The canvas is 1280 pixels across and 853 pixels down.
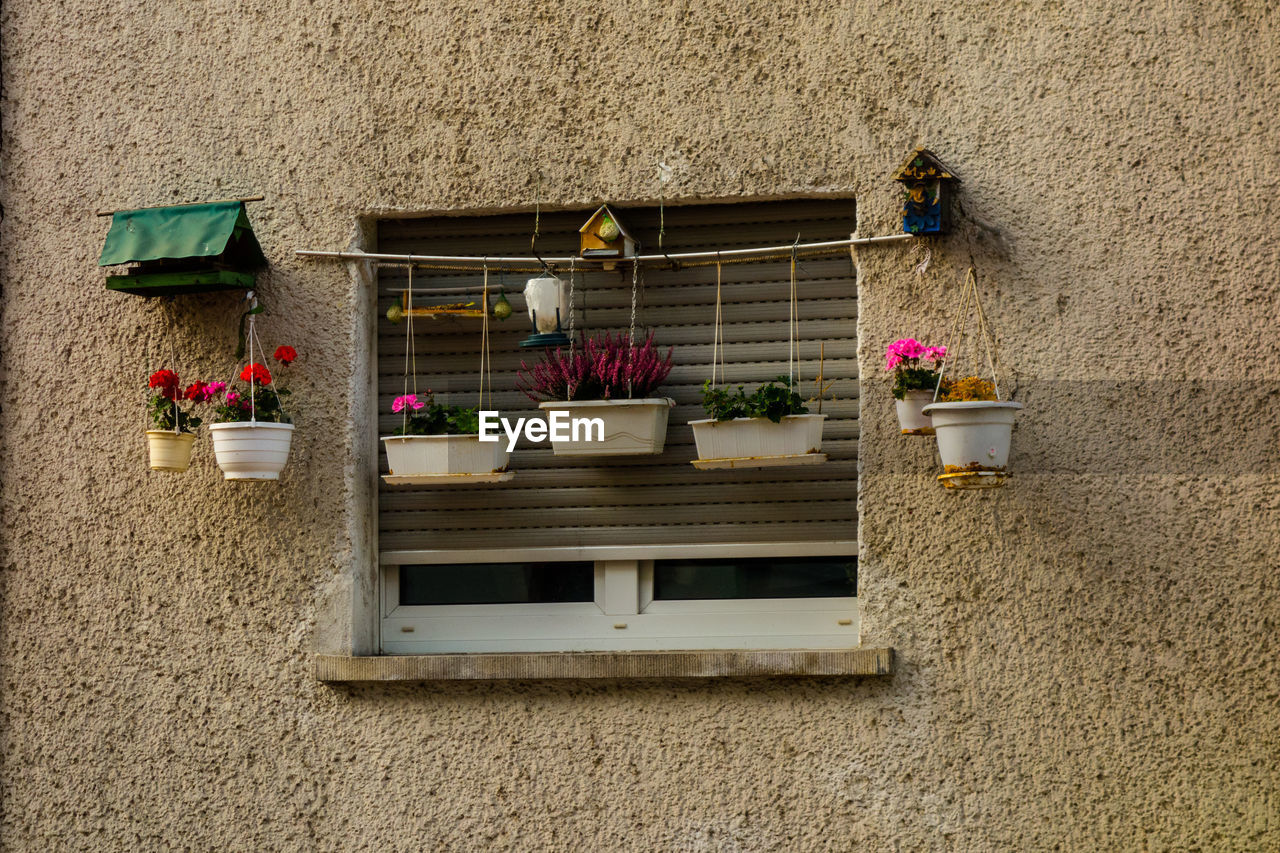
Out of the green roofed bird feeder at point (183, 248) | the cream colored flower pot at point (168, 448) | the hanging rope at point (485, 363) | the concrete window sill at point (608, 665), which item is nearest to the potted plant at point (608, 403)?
the hanging rope at point (485, 363)

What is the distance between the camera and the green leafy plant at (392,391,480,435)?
3787mm

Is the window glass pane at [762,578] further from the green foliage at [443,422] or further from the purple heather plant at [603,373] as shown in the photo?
the green foliage at [443,422]

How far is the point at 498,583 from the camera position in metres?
4.10

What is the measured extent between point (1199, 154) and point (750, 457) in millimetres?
1812

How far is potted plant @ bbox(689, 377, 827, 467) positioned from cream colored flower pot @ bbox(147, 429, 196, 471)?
6.04 feet

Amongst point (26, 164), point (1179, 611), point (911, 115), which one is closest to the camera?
point (1179, 611)

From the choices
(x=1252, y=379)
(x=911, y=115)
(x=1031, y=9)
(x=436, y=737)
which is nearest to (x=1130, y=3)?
(x=1031, y=9)

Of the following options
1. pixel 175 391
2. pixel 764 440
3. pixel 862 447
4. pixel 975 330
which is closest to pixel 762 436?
pixel 764 440

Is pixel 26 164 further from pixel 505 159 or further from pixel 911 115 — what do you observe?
pixel 911 115

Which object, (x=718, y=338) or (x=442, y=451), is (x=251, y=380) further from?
(x=718, y=338)

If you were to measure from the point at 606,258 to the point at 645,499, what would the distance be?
0.89m

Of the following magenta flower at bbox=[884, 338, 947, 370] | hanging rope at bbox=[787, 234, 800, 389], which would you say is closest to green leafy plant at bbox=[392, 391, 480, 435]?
hanging rope at bbox=[787, 234, 800, 389]

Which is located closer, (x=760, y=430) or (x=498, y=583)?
(x=760, y=430)

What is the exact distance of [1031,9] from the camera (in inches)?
149
